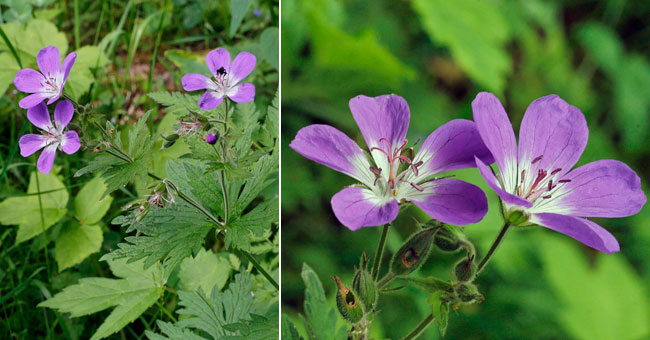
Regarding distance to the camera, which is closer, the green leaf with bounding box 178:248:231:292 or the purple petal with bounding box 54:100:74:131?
the purple petal with bounding box 54:100:74:131

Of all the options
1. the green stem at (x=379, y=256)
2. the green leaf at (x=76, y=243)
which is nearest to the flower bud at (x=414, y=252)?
the green stem at (x=379, y=256)

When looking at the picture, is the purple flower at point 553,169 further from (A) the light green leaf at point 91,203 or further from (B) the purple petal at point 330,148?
(A) the light green leaf at point 91,203

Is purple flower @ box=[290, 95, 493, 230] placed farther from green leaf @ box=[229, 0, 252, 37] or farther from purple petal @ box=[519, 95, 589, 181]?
green leaf @ box=[229, 0, 252, 37]

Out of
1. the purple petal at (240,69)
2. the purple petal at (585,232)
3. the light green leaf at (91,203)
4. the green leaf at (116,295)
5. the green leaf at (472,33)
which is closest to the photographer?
the purple petal at (585,232)

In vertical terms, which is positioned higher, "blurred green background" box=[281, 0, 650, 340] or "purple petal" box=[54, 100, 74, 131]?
"purple petal" box=[54, 100, 74, 131]

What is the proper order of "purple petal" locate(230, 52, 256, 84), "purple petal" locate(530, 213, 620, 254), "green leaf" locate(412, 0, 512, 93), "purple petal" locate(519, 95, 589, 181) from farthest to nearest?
"green leaf" locate(412, 0, 512, 93) < "purple petal" locate(230, 52, 256, 84) < "purple petal" locate(519, 95, 589, 181) < "purple petal" locate(530, 213, 620, 254)

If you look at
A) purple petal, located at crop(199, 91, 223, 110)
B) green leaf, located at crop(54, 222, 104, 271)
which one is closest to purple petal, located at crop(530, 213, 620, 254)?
purple petal, located at crop(199, 91, 223, 110)
